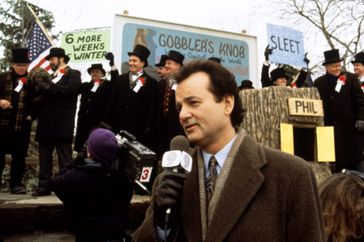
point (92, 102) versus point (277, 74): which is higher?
point (277, 74)

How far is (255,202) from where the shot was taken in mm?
2057

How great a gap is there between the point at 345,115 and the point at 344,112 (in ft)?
0.15

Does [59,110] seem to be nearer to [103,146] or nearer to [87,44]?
[87,44]

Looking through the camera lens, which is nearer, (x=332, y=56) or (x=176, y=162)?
(x=176, y=162)

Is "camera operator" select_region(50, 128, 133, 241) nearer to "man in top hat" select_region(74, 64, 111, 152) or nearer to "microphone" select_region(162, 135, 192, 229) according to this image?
"microphone" select_region(162, 135, 192, 229)

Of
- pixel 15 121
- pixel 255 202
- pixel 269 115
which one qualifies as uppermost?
pixel 269 115

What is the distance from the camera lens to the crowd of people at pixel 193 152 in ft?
6.65

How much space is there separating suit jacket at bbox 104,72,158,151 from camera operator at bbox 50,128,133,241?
231 centimetres

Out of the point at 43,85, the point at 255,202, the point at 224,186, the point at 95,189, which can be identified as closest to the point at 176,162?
the point at 224,186

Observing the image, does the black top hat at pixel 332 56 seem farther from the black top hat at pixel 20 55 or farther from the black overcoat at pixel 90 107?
the black top hat at pixel 20 55

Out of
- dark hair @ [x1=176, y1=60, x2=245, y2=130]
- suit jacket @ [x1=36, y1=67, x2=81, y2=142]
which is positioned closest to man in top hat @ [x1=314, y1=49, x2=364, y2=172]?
suit jacket @ [x1=36, y1=67, x2=81, y2=142]

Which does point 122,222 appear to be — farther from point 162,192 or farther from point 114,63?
point 114,63

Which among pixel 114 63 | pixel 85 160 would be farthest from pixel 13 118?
pixel 85 160

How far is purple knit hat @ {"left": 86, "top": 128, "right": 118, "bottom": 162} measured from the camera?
169 inches
